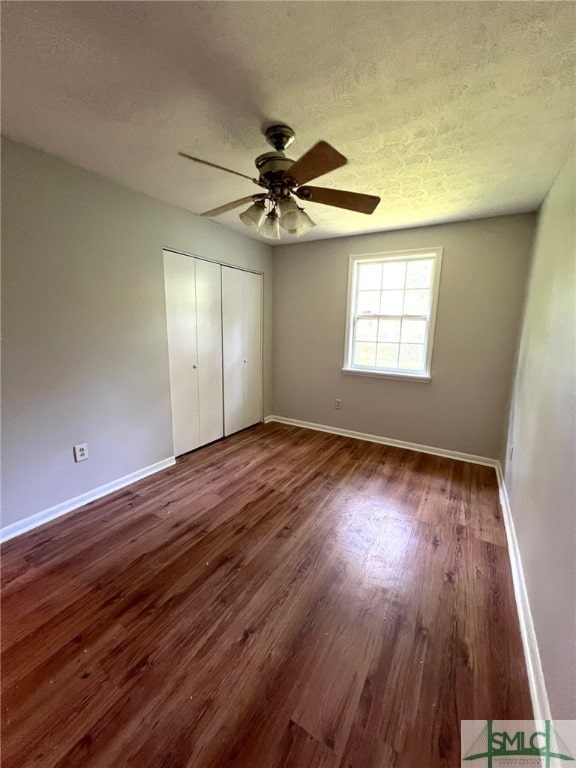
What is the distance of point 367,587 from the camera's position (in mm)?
1631

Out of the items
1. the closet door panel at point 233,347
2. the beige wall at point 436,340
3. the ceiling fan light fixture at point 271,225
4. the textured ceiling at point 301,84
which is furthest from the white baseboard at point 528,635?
the closet door panel at point 233,347

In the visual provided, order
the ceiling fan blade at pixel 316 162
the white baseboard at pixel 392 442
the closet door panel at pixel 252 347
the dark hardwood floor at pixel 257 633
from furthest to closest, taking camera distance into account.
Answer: the closet door panel at pixel 252 347
the white baseboard at pixel 392 442
the ceiling fan blade at pixel 316 162
the dark hardwood floor at pixel 257 633

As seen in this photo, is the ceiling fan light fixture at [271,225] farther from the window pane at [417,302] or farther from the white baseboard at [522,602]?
the white baseboard at [522,602]

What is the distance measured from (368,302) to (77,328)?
9.51 ft

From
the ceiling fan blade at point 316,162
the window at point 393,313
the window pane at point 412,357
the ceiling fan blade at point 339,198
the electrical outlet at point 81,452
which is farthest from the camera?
the window pane at point 412,357

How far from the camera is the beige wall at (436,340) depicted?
9.36 ft

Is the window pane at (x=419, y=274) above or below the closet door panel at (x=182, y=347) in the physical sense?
above

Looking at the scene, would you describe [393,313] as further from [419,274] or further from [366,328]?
[419,274]

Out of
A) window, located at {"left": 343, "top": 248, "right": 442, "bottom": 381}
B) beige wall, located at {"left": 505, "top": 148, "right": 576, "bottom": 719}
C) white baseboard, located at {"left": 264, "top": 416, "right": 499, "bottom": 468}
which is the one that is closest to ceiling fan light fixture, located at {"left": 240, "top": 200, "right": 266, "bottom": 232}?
beige wall, located at {"left": 505, "top": 148, "right": 576, "bottom": 719}

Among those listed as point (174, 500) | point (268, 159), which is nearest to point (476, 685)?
point (174, 500)

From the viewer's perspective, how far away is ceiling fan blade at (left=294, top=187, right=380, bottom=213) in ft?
5.27

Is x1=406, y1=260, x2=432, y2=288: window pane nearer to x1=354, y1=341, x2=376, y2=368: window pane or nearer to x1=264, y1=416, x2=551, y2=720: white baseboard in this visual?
x1=354, y1=341, x2=376, y2=368: window pane

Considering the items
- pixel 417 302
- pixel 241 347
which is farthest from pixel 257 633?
pixel 417 302

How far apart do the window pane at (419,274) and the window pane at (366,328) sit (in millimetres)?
535
